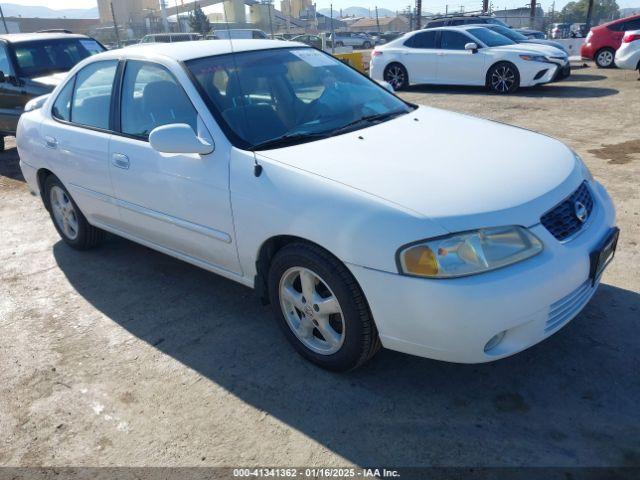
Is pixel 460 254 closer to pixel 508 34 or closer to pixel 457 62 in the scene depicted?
pixel 457 62

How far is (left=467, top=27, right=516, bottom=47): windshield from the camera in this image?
12.1 meters

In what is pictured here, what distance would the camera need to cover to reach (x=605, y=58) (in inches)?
595

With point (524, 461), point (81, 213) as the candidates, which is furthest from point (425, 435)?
point (81, 213)

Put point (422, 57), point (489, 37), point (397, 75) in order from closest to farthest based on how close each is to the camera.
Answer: point (489, 37), point (422, 57), point (397, 75)

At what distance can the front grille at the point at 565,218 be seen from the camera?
2.59m

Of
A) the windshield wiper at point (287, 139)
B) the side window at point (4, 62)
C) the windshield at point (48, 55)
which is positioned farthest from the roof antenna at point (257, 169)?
the side window at point (4, 62)

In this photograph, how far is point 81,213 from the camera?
462cm

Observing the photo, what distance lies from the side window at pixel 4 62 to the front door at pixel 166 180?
5644 mm

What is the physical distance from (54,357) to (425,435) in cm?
225

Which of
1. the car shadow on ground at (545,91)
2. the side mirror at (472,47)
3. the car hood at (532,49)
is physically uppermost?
the side mirror at (472,47)

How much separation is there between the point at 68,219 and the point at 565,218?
402cm

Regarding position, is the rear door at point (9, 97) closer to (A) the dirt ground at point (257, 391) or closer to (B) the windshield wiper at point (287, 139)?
(A) the dirt ground at point (257, 391)

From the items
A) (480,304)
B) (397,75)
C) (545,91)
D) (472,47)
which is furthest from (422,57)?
(480,304)

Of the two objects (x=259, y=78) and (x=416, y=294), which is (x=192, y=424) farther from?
(x=259, y=78)
